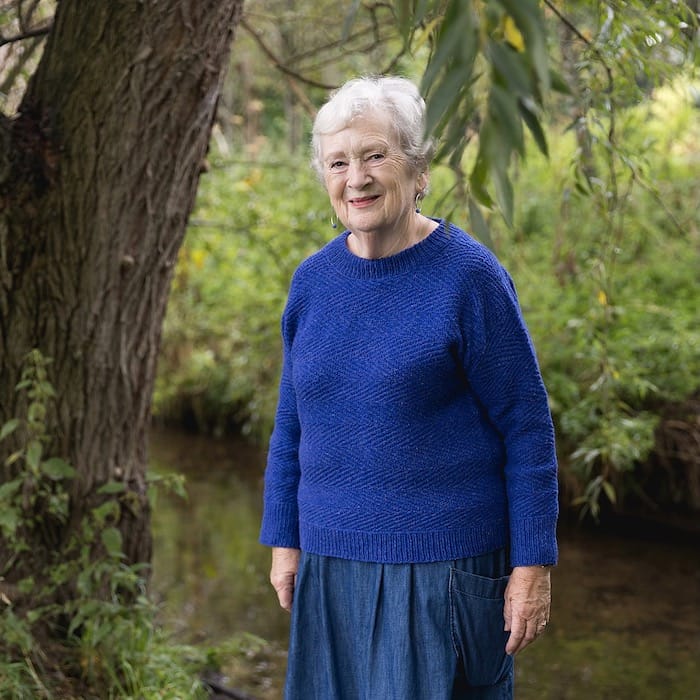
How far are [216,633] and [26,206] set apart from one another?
2388 millimetres

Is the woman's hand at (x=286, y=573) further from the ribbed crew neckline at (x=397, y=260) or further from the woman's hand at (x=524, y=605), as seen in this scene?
the ribbed crew neckline at (x=397, y=260)

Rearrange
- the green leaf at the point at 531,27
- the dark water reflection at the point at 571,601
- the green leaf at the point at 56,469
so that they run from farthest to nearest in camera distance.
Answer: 1. the dark water reflection at the point at 571,601
2. the green leaf at the point at 56,469
3. the green leaf at the point at 531,27

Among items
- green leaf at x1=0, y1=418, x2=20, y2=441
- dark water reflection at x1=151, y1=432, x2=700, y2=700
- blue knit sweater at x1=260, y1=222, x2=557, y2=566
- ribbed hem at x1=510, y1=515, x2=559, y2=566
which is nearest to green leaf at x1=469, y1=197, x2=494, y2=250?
blue knit sweater at x1=260, y1=222, x2=557, y2=566

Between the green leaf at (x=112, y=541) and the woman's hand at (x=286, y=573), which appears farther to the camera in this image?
the green leaf at (x=112, y=541)

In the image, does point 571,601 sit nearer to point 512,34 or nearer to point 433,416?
point 433,416

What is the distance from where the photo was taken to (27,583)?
2.84 m

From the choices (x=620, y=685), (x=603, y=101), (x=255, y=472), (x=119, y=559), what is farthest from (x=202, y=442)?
(x=603, y=101)

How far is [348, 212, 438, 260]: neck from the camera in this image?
6.63 ft

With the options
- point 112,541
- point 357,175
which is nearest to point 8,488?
point 112,541

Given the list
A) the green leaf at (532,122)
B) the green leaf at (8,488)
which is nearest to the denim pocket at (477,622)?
the green leaf at (532,122)

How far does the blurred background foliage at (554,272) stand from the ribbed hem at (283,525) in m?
1.19

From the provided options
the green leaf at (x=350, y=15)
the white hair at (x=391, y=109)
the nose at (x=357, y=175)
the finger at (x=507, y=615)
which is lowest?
the finger at (x=507, y=615)

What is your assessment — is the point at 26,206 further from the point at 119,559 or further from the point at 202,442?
the point at 202,442

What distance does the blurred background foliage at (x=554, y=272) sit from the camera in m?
4.56
